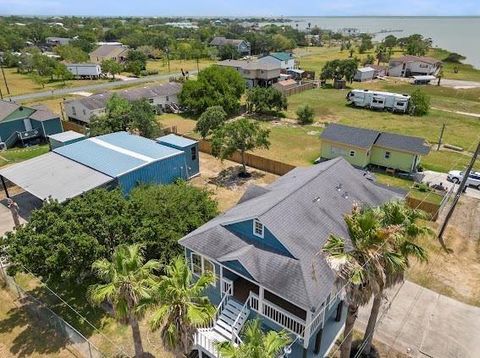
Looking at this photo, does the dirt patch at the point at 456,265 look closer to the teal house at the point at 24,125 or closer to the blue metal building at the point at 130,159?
the blue metal building at the point at 130,159

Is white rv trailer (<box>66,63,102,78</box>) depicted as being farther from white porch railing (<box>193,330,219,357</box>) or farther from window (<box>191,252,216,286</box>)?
white porch railing (<box>193,330,219,357</box>)

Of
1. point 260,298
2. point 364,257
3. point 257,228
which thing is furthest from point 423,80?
point 364,257

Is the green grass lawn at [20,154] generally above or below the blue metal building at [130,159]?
below

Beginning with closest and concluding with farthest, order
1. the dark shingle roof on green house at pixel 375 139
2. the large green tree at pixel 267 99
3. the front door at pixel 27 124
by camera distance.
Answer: the dark shingle roof on green house at pixel 375 139 < the front door at pixel 27 124 < the large green tree at pixel 267 99

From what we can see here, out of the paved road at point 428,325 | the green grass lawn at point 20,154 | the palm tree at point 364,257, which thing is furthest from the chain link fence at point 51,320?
the green grass lawn at point 20,154

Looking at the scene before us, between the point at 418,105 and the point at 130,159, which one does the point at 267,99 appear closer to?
the point at 418,105

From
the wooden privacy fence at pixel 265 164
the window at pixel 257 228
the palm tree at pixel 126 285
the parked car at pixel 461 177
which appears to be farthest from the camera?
the wooden privacy fence at pixel 265 164
